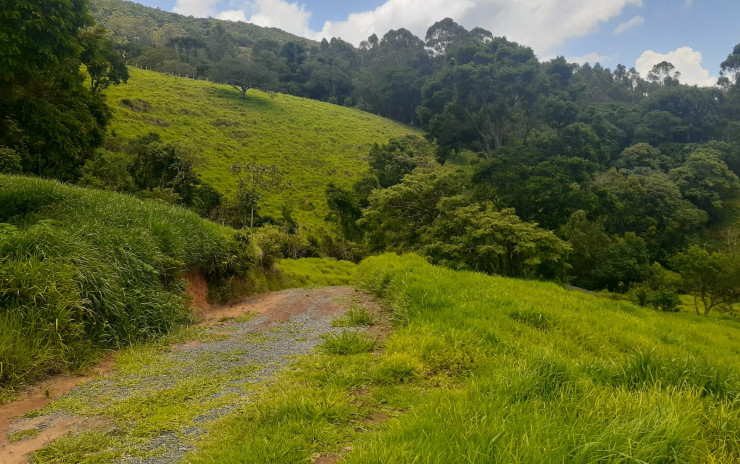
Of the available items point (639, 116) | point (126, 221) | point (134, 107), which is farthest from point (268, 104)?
point (126, 221)

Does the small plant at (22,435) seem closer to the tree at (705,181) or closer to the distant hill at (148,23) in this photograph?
the tree at (705,181)

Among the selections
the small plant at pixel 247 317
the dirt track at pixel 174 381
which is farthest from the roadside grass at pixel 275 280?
the dirt track at pixel 174 381

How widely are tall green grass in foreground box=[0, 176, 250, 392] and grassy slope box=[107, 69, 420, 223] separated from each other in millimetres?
27016

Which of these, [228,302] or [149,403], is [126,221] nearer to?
[228,302]

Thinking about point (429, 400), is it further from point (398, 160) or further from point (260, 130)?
point (260, 130)

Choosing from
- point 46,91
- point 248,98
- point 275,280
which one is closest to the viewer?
point 275,280

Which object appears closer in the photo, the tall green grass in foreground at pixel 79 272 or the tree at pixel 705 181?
the tall green grass in foreground at pixel 79 272

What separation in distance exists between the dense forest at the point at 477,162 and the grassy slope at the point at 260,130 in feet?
13.8

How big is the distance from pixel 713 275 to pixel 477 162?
95.1ft

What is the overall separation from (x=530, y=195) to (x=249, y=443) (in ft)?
122

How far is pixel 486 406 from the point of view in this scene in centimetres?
313

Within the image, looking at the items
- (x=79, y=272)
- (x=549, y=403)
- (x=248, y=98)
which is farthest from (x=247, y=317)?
(x=248, y=98)

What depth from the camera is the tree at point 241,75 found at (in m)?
78.1

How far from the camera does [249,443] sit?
3.01 meters
